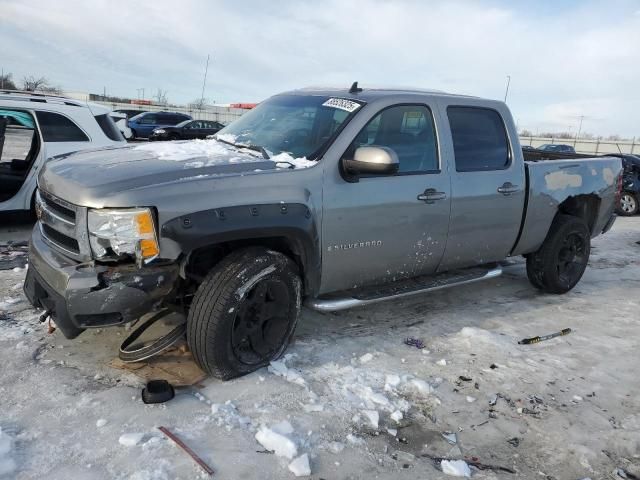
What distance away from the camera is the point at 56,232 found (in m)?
3.26

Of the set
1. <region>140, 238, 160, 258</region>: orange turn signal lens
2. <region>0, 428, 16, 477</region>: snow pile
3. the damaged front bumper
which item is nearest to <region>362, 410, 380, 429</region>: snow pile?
the damaged front bumper

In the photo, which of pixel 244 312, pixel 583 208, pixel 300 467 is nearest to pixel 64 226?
pixel 244 312

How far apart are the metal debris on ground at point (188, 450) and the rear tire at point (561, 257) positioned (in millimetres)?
4088

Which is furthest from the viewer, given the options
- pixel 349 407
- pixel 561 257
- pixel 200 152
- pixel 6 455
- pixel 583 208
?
pixel 583 208

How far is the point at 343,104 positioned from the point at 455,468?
2547mm

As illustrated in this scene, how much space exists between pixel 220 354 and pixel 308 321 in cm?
133

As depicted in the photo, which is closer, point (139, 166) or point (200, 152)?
point (139, 166)

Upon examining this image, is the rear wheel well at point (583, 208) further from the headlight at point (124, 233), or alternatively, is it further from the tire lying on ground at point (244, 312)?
the headlight at point (124, 233)

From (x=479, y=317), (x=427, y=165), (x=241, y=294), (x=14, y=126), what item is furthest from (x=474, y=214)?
(x=14, y=126)

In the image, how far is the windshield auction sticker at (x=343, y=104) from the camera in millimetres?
3889

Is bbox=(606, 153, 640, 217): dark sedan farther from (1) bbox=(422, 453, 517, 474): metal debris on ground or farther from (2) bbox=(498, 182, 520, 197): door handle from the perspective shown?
(1) bbox=(422, 453, 517, 474): metal debris on ground

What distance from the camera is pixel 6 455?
8.30ft

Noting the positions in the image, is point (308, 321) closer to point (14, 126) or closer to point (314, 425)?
point (314, 425)

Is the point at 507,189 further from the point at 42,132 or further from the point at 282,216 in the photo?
the point at 42,132
